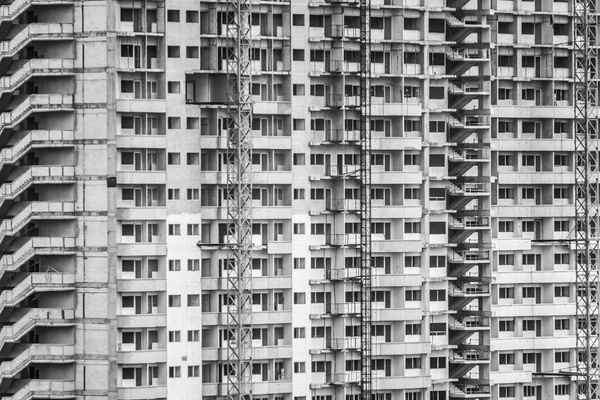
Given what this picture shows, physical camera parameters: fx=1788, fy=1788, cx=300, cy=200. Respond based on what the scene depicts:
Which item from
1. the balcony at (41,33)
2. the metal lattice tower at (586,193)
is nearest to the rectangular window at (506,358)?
the metal lattice tower at (586,193)

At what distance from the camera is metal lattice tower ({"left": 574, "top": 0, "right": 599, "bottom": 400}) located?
164m

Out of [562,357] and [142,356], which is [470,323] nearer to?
[562,357]

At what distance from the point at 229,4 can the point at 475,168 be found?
93.2 feet

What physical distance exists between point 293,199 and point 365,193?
21.7 feet

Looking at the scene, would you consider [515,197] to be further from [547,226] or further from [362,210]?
[362,210]

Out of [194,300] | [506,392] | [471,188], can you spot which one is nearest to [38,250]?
[194,300]

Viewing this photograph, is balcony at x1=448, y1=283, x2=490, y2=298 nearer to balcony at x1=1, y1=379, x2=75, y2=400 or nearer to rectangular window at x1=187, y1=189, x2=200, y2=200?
rectangular window at x1=187, y1=189, x2=200, y2=200

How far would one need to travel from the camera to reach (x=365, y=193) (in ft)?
524

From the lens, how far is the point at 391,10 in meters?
162

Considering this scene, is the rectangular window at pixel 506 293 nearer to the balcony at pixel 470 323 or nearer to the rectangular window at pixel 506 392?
the balcony at pixel 470 323

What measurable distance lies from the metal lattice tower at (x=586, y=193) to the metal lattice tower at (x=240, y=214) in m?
32.0

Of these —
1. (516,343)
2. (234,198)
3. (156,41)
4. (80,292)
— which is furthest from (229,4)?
(516,343)

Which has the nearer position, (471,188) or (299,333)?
(299,333)

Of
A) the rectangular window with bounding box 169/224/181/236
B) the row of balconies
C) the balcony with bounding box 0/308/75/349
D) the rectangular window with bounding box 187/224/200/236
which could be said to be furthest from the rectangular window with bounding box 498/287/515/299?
the row of balconies
